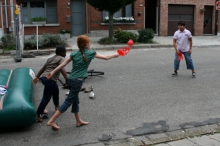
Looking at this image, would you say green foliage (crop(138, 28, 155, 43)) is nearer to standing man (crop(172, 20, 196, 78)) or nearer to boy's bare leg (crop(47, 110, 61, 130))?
standing man (crop(172, 20, 196, 78))

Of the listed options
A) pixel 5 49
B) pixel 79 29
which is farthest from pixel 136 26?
pixel 5 49

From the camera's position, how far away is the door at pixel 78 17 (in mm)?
20562

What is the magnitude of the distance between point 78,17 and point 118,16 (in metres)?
2.92

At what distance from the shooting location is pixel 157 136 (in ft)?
16.0

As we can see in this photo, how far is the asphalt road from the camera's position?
16.2ft

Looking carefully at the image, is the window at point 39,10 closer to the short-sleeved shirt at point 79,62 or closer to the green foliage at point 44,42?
the green foliage at point 44,42

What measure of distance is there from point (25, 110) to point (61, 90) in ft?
9.16

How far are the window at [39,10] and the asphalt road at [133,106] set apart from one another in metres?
10.9

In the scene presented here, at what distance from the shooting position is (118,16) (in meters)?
Result: 21.7

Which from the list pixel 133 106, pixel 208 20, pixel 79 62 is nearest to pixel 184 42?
pixel 133 106

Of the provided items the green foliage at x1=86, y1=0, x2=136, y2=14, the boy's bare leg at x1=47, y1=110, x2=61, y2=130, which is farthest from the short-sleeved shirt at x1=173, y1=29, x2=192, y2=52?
the green foliage at x1=86, y1=0, x2=136, y2=14

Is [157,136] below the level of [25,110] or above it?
below

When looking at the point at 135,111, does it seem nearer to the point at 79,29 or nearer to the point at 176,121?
the point at 176,121

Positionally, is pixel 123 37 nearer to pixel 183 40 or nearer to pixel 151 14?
pixel 151 14
